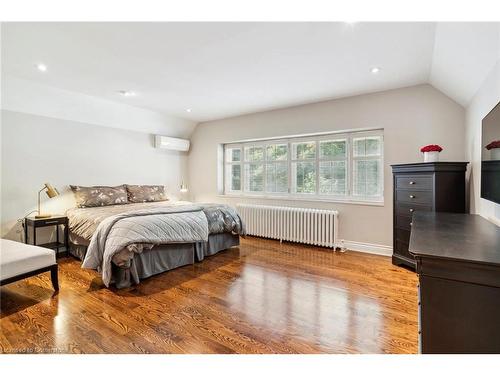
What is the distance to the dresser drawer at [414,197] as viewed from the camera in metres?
2.92

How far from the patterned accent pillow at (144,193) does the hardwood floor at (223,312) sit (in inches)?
60.4

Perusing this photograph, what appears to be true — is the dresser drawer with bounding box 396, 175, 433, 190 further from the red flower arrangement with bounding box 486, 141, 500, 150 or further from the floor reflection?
the floor reflection

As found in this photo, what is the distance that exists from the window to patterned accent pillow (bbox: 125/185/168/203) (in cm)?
146

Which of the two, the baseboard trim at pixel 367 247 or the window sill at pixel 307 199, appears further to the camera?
the window sill at pixel 307 199

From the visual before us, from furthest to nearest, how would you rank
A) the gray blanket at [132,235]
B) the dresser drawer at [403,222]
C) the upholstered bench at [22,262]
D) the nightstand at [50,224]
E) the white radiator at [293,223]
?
the white radiator at [293,223]
the nightstand at [50,224]
the dresser drawer at [403,222]
the gray blanket at [132,235]
the upholstered bench at [22,262]

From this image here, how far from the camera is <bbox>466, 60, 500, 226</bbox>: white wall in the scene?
202cm

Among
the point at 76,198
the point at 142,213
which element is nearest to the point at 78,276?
the point at 142,213

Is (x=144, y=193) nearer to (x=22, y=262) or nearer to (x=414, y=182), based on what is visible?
(x=22, y=262)

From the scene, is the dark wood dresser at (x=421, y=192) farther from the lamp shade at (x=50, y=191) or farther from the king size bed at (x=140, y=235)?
the lamp shade at (x=50, y=191)

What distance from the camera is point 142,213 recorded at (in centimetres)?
307

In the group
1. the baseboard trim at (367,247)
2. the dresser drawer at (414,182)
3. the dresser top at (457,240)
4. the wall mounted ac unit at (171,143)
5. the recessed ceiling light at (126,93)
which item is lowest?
the baseboard trim at (367,247)

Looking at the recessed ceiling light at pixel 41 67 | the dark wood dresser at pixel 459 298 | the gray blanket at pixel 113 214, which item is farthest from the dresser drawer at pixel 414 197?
the recessed ceiling light at pixel 41 67

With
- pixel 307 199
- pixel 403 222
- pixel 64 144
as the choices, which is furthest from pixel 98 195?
pixel 403 222
